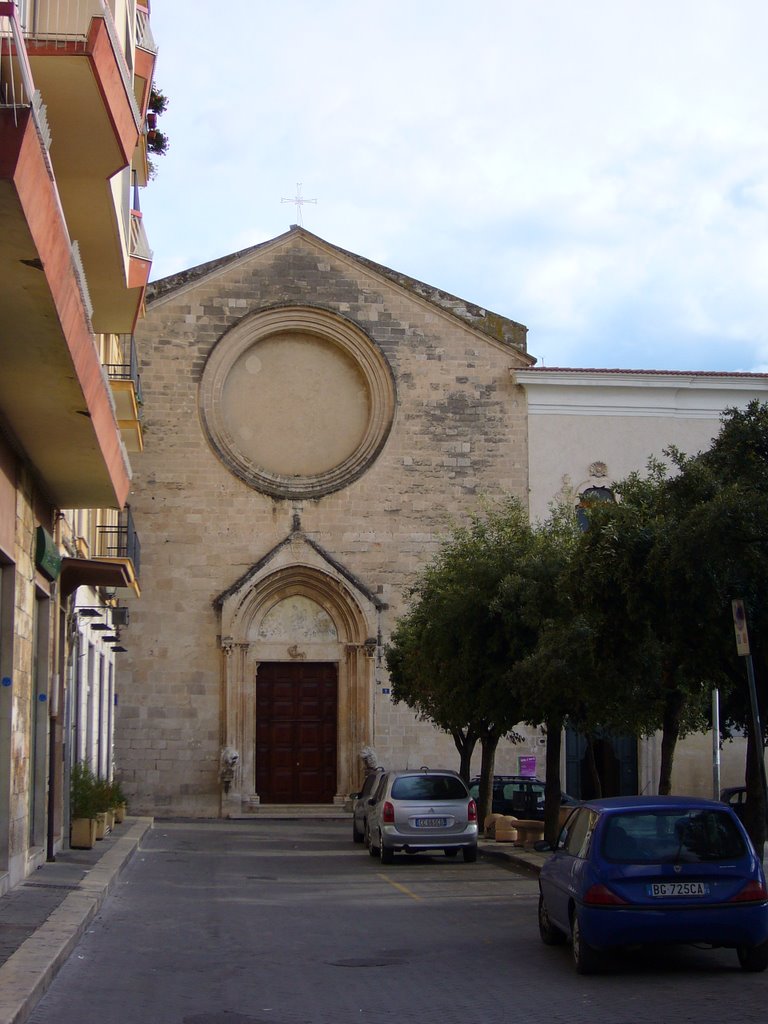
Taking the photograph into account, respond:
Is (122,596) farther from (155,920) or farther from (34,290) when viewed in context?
(34,290)

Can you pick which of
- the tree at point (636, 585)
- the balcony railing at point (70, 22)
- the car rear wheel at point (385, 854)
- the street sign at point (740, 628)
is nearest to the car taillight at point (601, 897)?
the street sign at point (740, 628)

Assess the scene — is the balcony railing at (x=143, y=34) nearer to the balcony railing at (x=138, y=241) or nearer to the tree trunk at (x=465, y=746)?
the balcony railing at (x=138, y=241)

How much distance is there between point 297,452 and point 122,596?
18.8ft

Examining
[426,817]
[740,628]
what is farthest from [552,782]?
[740,628]

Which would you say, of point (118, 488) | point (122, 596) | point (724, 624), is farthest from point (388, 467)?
point (724, 624)

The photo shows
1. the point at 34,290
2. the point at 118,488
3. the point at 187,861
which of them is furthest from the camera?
the point at 187,861

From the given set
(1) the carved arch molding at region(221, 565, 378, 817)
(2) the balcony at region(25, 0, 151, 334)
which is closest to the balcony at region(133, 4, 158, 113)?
(2) the balcony at region(25, 0, 151, 334)

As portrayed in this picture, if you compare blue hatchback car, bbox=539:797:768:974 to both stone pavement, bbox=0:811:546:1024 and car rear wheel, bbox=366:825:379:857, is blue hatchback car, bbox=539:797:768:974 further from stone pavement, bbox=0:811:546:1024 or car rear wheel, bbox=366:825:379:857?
car rear wheel, bbox=366:825:379:857

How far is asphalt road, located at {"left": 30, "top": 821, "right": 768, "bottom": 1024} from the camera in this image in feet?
27.7

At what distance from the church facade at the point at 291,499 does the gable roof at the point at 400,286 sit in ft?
0.19

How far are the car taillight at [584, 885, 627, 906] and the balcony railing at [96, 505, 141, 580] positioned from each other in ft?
60.5

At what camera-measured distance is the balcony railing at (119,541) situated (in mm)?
27370

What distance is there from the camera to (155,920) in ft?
43.5

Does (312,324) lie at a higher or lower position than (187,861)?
higher
